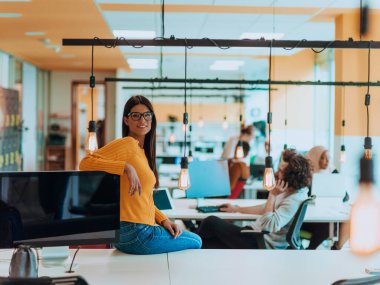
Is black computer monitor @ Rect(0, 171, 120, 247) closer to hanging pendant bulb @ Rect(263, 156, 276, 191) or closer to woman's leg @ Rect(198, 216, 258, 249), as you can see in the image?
hanging pendant bulb @ Rect(263, 156, 276, 191)

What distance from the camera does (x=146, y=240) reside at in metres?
2.93

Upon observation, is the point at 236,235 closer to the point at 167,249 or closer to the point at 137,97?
the point at 167,249

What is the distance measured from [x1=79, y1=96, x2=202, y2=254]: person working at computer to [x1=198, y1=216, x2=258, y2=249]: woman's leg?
1344 mm

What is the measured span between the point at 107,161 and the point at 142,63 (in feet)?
32.6

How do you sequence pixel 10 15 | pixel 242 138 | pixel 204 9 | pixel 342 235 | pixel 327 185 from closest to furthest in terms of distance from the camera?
pixel 342 235 < pixel 327 185 < pixel 10 15 < pixel 204 9 < pixel 242 138

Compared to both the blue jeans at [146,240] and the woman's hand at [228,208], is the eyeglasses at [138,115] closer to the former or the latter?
the blue jeans at [146,240]

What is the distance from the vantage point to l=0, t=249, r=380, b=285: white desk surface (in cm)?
250

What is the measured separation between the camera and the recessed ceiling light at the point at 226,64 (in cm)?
1225

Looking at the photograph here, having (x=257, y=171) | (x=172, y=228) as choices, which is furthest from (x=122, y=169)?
(x=257, y=171)

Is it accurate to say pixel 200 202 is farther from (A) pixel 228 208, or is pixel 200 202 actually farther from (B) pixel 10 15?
(B) pixel 10 15

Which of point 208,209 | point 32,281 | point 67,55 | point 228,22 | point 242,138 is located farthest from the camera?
point 67,55

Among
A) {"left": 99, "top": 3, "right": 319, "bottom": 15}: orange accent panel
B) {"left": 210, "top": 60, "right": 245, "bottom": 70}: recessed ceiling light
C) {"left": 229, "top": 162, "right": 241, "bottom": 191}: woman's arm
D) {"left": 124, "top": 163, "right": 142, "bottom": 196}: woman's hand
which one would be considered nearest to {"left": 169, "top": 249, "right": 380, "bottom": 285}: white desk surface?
{"left": 124, "top": 163, "right": 142, "bottom": 196}: woman's hand

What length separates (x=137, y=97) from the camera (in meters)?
3.11

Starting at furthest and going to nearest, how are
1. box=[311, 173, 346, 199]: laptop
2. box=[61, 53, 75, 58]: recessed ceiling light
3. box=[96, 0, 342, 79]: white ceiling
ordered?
box=[61, 53, 75, 58]: recessed ceiling light < box=[96, 0, 342, 79]: white ceiling < box=[311, 173, 346, 199]: laptop
